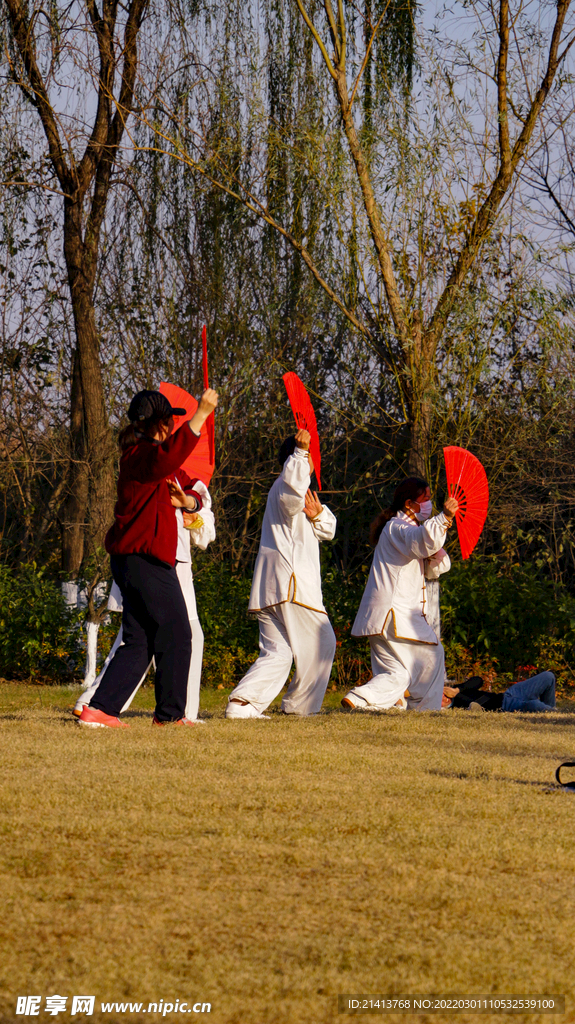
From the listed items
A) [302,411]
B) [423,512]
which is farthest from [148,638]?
[423,512]

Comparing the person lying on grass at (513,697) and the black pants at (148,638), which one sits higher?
the black pants at (148,638)

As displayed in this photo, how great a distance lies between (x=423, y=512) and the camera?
6691 millimetres

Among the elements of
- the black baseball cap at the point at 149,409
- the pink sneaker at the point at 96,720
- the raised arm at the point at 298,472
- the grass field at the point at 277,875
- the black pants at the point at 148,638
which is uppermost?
the black baseball cap at the point at 149,409

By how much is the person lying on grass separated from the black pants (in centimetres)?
233

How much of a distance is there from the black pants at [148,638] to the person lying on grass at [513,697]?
2.33 metres

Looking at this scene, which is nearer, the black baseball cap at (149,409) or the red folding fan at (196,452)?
the black baseball cap at (149,409)

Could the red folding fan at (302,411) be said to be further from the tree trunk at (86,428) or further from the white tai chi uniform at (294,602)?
the tree trunk at (86,428)

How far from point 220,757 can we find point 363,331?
5.99 metres

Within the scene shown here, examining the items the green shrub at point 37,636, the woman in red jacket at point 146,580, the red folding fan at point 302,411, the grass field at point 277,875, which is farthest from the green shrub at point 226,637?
the grass field at point 277,875

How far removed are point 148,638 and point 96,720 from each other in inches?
18.2

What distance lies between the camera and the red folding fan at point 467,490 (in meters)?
6.74

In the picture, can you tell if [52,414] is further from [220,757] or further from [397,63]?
[220,757]

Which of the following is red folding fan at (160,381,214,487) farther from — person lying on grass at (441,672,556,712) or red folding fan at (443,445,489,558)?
person lying on grass at (441,672,556,712)

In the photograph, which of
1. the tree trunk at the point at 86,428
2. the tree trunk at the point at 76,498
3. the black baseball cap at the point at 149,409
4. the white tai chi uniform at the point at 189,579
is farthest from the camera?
the tree trunk at the point at 76,498
